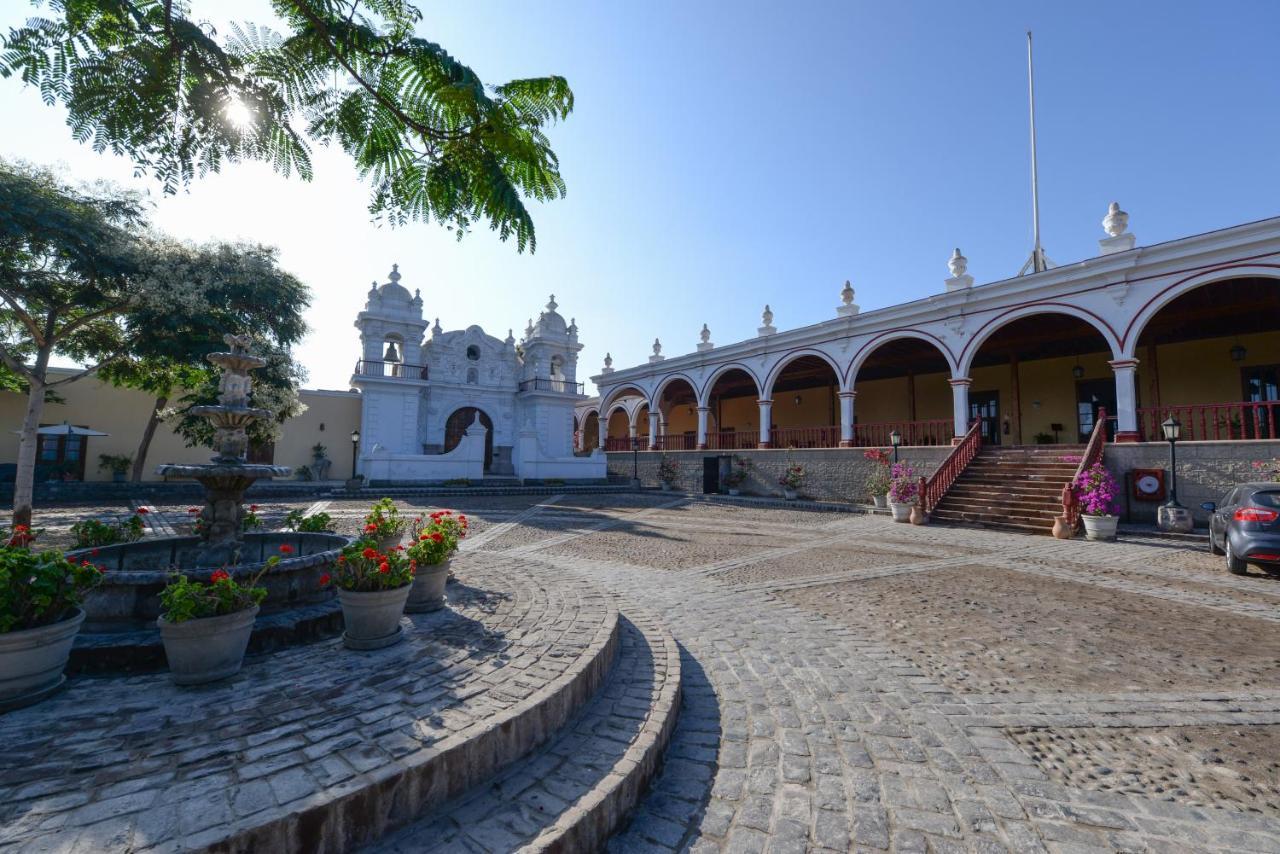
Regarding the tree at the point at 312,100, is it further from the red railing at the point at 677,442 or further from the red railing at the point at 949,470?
the red railing at the point at 677,442

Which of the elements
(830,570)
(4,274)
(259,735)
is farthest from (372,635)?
(4,274)

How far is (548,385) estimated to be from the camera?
2884 centimetres

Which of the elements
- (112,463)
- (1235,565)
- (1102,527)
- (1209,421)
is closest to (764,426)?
(1102,527)

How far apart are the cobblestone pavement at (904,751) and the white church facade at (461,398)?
18241 millimetres

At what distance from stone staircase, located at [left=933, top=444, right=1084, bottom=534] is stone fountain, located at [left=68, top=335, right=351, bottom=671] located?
44.4ft

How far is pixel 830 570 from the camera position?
7.70m

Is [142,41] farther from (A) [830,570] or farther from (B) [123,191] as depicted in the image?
(B) [123,191]

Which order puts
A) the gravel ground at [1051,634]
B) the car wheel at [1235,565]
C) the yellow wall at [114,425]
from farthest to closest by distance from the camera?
the yellow wall at [114,425]
the car wheel at [1235,565]
the gravel ground at [1051,634]

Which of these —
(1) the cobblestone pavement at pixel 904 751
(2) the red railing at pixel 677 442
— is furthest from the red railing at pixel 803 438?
(1) the cobblestone pavement at pixel 904 751

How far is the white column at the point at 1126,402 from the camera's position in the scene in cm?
1298

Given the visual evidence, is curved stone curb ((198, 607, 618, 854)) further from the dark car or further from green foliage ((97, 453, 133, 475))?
green foliage ((97, 453, 133, 475))

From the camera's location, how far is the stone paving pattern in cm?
230

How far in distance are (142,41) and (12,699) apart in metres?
3.43

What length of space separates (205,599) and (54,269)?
13.2m
